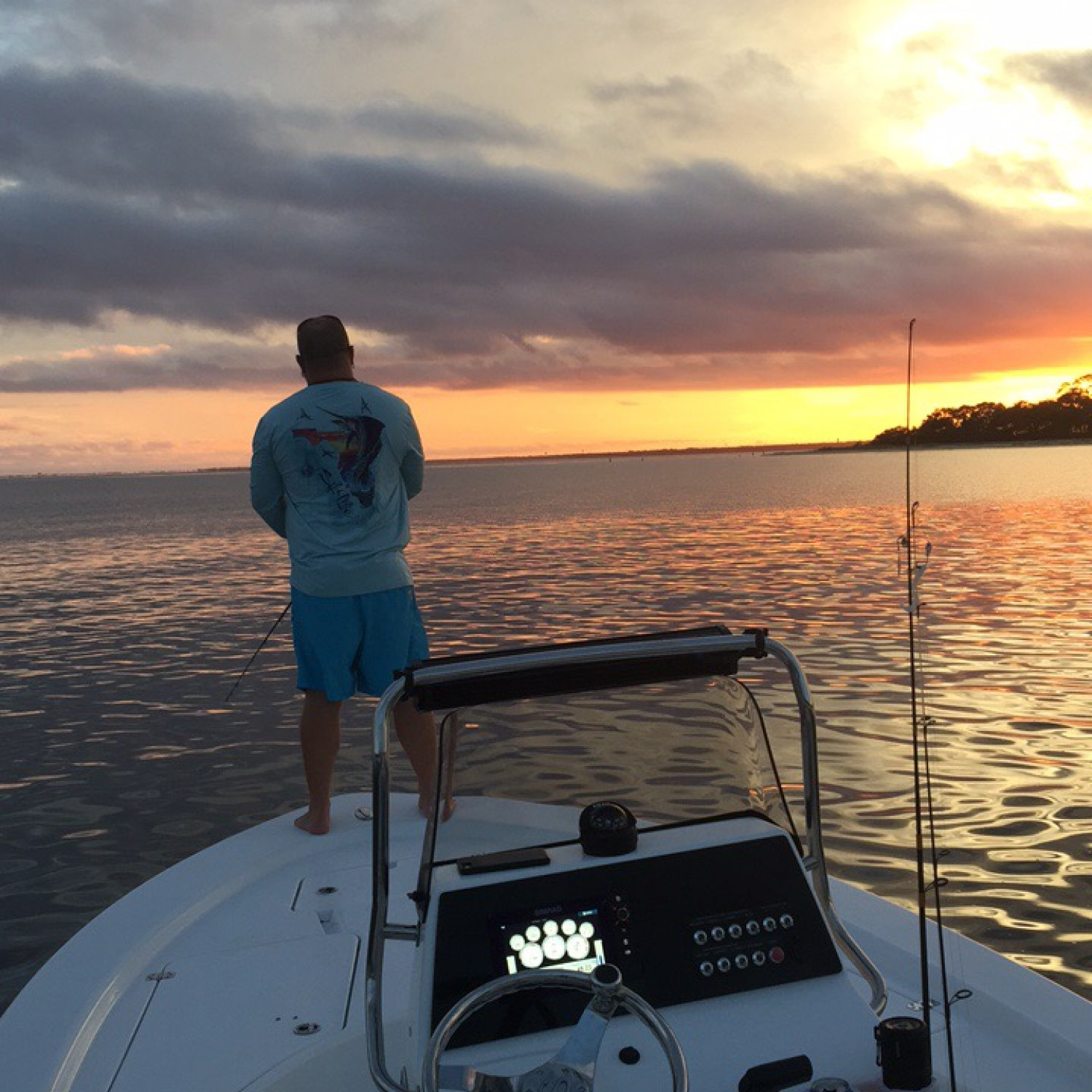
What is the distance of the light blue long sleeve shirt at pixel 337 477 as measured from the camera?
4402 mm

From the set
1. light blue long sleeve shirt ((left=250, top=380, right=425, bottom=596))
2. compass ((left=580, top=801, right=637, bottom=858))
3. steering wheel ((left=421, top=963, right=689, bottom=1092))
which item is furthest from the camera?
light blue long sleeve shirt ((left=250, top=380, right=425, bottom=596))

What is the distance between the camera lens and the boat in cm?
219

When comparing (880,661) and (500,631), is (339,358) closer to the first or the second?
(880,661)

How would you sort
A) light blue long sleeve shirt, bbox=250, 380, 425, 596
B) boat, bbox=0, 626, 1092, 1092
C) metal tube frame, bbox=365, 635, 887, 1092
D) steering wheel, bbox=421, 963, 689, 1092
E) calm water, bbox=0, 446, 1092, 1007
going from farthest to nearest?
calm water, bbox=0, 446, 1092, 1007
light blue long sleeve shirt, bbox=250, 380, 425, 596
metal tube frame, bbox=365, 635, 887, 1092
boat, bbox=0, 626, 1092, 1092
steering wheel, bbox=421, 963, 689, 1092

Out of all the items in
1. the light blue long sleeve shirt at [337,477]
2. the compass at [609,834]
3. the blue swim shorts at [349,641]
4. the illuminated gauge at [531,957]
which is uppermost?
the light blue long sleeve shirt at [337,477]

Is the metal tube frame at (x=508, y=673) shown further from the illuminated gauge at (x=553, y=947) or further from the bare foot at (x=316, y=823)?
the bare foot at (x=316, y=823)

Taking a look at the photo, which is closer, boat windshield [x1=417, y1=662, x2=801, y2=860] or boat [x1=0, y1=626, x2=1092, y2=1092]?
boat [x1=0, y1=626, x2=1092, y2=1092]

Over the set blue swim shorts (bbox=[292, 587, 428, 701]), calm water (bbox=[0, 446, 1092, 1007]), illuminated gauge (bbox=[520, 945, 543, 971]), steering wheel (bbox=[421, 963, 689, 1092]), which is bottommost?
calm water (bbox=[0, 446, 1092, 1007])

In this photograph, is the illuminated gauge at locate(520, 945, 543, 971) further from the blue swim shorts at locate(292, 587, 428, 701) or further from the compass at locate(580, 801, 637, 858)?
the blue swim shorts at locate(292, 587, 428, 701)

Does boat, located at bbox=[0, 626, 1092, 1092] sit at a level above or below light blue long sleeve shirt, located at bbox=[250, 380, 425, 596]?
below

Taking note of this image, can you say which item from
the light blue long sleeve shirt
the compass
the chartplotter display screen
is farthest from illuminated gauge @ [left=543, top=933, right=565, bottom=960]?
the light blue long sleeve shirt

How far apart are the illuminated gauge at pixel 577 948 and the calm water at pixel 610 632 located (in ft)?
5.72

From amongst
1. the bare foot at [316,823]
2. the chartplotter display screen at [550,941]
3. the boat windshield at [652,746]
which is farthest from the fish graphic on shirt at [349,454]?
the chartplotter display screen at [550,941]

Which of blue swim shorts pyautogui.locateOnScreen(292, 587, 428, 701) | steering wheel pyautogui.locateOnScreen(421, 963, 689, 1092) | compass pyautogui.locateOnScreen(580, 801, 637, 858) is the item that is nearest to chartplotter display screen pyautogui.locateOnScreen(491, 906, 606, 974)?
compass pyautogui.locateOnScreen(580, 801, 637, 858)
